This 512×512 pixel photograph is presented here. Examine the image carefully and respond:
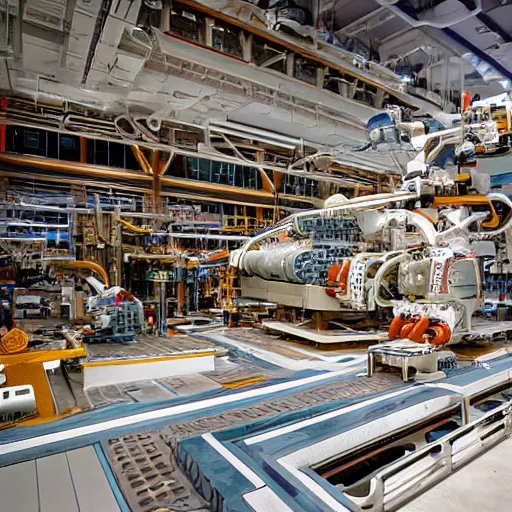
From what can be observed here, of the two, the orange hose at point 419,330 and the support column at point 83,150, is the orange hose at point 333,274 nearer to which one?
the orange hose at point 419,330

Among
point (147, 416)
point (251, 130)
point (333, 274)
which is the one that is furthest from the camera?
point (251, 130)

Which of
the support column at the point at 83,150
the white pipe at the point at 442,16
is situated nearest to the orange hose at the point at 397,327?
Result: the white pipe at the point at 442,16

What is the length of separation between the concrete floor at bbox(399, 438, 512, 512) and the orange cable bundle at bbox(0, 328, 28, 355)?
301 centimetres

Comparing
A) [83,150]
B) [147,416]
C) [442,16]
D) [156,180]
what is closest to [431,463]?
[147,416]

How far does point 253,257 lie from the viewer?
6.76m

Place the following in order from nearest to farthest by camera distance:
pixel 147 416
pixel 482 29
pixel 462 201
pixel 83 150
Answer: pixel 147 416 < pixel 482 29 < pixel 462 201 < pixel 83 150

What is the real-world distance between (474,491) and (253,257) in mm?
5088

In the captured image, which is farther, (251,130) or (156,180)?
(251,130)

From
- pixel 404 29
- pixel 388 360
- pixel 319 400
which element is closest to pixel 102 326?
pixel 319 400

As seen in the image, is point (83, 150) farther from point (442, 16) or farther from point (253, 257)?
point (442, 16)

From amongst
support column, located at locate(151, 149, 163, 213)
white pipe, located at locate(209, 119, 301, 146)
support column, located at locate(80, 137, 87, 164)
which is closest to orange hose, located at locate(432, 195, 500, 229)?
white pipe, located at locate(209, 119, 301, 146)

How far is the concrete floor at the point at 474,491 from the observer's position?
1.78 meters

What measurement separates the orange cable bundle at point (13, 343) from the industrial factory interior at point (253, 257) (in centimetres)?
2

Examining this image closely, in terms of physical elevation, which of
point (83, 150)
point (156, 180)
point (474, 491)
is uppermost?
point (83, 150)
